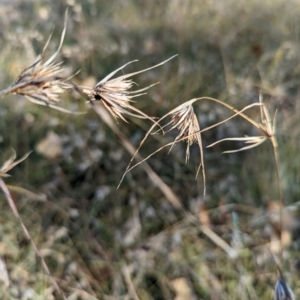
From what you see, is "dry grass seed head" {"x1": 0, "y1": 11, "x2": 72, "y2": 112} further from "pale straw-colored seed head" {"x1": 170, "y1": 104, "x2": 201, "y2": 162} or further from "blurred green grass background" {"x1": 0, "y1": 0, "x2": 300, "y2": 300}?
"blurred green grass background" {"x1": 0, "y1": 0, "x2": 300, "y2": 300}

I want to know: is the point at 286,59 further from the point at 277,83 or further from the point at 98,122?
the point at 98,122

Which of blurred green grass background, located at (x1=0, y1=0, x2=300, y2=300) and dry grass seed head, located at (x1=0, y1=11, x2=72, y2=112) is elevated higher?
dry grass seed head, located at (x1=0, y1=11, x2=72, y2=112)

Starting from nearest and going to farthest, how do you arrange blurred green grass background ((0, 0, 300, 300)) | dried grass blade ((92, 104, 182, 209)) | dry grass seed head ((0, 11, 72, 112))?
dry grass seed head ((0, 11, 72, 112))
dried grass blade ((92, 104, 182, 209))
blurred green grass background ((0, 0, 300, 300))

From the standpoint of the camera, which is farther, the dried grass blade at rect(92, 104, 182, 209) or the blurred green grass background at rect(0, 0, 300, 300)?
the blurred green grass background at rect(0, 0, 300, 300)

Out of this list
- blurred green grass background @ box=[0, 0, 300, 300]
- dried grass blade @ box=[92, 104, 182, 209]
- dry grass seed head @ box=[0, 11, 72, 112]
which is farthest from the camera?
blurred green grass background @ box=[0, 0, 300, 300]

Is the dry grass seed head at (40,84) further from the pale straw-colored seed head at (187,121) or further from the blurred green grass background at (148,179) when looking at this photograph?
the blurred green grass background at (148,179)

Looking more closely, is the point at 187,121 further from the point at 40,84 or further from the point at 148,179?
the point at 148,179

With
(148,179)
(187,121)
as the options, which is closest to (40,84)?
(187,121)

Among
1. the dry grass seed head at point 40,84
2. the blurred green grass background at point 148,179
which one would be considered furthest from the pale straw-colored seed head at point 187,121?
the blurred green grass background at point 148,179

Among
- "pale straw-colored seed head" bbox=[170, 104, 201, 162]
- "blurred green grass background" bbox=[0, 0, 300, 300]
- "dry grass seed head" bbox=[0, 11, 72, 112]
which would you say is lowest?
"blurred green grass background" bbox=[0, 0, 300, 300]

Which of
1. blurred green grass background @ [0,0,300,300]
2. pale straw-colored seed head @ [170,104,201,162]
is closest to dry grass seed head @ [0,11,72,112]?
pale straw-colored seed head @ [170,104,201,162]
